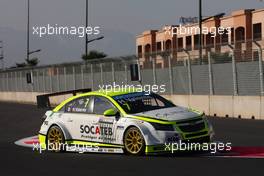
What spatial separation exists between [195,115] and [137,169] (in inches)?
97.5

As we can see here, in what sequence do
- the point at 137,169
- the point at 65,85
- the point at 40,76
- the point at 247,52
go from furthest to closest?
the point at 40,76 < the point at 65,85 < the point at 247,52 < the point at 137,169

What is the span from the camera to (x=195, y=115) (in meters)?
13.0

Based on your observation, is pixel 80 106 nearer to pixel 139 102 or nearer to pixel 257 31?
pixel 139 102

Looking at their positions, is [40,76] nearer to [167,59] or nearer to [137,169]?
[167,59]

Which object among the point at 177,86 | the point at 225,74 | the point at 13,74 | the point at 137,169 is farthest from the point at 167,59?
the point at 13,74

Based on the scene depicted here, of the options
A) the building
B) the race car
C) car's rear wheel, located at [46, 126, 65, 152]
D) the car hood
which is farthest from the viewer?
the building

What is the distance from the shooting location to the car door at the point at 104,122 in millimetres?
13508

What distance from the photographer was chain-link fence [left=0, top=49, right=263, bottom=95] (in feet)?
81.3

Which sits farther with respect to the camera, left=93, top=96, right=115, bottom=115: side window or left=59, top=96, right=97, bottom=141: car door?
left=59, top=96, right=97, bottom=141: car door

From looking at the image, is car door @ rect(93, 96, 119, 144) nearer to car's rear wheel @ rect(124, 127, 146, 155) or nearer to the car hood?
car's rear wheel @ rect(124, 127, 146, 155)

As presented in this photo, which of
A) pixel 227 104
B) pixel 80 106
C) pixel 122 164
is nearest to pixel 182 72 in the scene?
pixel 227 104

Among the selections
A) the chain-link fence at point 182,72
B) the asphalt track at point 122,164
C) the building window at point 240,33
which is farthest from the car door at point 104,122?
the building window at point 240,33

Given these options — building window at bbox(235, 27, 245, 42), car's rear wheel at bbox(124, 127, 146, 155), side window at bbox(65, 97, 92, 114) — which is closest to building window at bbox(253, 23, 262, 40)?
building window at bbox(235, 27, 245, 42)

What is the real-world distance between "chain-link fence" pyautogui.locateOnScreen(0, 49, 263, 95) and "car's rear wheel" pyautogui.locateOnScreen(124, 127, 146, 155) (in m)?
11.5
